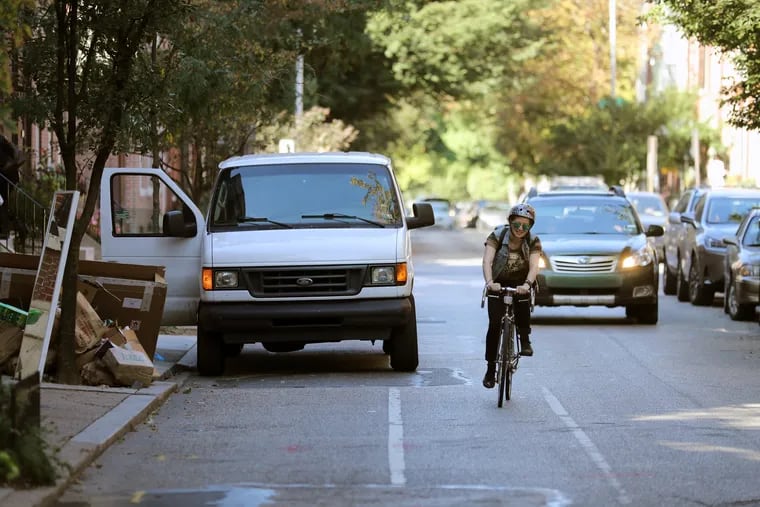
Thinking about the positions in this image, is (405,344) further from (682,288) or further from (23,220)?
(682,288)

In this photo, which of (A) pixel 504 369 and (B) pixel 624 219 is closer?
(A) pixel 504 369

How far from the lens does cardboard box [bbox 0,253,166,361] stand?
15188mm

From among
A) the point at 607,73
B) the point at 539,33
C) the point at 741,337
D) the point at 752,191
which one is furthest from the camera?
the point at 607,73

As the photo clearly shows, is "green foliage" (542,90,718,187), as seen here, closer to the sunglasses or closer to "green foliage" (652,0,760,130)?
"green foliage" (652,0,760,130)

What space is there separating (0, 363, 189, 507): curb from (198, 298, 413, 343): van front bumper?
699mm

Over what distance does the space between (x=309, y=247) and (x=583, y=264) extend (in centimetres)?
720

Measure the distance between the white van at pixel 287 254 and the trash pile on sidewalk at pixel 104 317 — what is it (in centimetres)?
53

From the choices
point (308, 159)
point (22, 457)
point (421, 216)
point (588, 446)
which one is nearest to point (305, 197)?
point (308, 159)

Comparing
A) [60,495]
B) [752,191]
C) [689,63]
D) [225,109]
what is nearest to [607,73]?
[689,63]

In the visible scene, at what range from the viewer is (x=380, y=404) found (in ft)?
44.3

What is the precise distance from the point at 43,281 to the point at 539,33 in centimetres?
3946

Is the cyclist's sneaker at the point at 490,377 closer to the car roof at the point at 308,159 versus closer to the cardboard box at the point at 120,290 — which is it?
the cardboard box at the point at 120,290

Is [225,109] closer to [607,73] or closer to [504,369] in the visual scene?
[504,369]

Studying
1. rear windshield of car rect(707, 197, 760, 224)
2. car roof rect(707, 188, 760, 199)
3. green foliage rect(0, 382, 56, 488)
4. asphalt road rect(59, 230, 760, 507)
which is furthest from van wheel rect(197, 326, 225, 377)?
car roof rect(707, 188, 760, 199)
